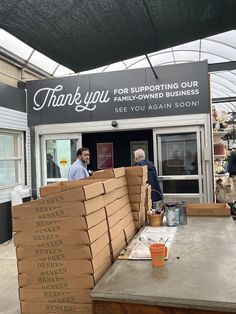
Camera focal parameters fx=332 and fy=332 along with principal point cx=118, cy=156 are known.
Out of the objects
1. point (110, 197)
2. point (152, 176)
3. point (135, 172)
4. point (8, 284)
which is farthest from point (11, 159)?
point (110, 197)

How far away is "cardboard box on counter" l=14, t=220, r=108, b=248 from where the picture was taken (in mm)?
1779

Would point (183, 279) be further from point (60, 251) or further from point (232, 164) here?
point (232, 164)

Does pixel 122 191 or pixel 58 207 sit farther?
pixel 122 191

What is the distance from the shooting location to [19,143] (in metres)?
6.35

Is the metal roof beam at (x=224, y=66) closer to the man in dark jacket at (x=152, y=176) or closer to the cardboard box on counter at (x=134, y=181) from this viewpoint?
the man in dark jacket at (x=152, y=176)

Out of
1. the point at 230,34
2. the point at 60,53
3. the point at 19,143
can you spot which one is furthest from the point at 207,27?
the point at 230,34

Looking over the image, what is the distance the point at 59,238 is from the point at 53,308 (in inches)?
15.3

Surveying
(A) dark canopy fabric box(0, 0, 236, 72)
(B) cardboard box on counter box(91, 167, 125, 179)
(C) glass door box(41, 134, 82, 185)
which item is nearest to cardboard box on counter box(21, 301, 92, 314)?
(B) cardboard box on counter box(91, 167, 125, 179)

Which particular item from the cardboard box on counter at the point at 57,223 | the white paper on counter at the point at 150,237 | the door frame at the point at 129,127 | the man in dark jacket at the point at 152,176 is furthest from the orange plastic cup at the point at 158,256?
the door frame at the point at 129,127

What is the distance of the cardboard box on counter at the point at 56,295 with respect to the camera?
177 cm

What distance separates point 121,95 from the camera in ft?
19.1

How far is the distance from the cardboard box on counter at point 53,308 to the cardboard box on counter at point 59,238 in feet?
1.06

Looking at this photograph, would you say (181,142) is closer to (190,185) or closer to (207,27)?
(190,185)

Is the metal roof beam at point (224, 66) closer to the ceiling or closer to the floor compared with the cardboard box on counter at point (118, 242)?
closer to the ceiling
